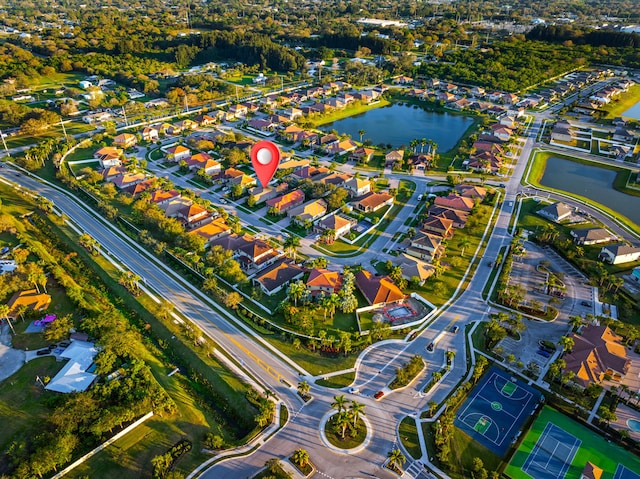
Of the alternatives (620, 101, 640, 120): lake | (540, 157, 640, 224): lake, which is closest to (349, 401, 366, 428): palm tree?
(540, 157, 640, 224): lake

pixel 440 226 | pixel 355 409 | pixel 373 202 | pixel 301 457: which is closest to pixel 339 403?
pixel 355 409

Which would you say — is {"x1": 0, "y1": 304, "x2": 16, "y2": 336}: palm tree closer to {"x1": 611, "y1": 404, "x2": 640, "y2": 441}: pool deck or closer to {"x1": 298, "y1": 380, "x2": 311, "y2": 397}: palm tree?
{"x1": 298, "y1": 380, "x2": 311, "y2": 397}: palm tree

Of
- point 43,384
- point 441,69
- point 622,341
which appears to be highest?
point 441,69

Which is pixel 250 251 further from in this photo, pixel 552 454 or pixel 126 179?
pixel 552 454

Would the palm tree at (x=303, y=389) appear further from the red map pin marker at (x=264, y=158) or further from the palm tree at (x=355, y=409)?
the red map pin marker at (x=264, y=158)

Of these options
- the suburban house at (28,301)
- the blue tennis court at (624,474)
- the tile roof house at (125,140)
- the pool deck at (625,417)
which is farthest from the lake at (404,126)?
the blue tennis court at (624,474)

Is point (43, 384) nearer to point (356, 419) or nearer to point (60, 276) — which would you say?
point (60, 276)

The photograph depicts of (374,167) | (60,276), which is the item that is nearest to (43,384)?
(60,276)
